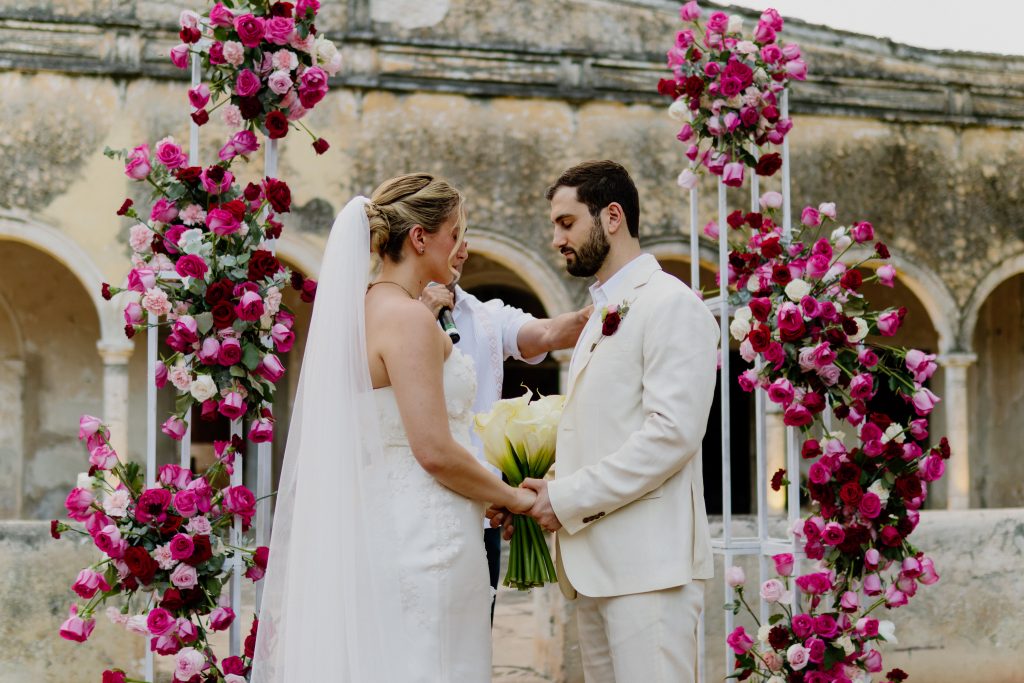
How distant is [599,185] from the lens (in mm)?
3484

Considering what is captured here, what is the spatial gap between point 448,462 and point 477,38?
10.2 metres

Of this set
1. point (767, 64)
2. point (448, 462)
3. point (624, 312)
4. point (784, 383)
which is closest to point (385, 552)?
point (448, 462)

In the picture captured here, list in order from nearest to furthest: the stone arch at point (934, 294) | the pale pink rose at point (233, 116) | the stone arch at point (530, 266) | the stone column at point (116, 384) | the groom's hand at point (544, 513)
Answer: the groom's hand at point (544, 513) → the pale pink rose at point (233, 116) → the stone column at point (116, 384) → the stone arch at point (530, 266) → the stone arch at point (934, 294)

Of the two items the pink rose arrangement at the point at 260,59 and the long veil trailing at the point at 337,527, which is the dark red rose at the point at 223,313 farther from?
the pink rose arrangement at the point at 260,59

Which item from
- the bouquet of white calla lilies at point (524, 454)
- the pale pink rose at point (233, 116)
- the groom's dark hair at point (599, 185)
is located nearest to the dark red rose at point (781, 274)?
the groom's dark hair at point (599, 185)

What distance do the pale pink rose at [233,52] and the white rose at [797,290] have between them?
6.94ft

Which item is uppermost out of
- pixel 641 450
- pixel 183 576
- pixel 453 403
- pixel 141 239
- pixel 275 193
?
pixel 275 193

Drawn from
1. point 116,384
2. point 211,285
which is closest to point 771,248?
point 211,285

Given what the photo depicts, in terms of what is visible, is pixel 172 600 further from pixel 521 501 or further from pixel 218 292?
pixel 521 501

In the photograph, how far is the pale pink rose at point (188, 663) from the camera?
378 centimetres

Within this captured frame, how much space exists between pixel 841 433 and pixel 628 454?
1.36 metres

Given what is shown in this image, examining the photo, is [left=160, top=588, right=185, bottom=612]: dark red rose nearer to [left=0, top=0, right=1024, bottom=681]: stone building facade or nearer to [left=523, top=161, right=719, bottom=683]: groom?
[left=523, top=161, right=719, bottom=683]: groom

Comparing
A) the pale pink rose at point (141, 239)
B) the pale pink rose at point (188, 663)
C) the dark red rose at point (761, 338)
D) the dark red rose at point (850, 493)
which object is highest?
the pale pink rose at point (141, 239)

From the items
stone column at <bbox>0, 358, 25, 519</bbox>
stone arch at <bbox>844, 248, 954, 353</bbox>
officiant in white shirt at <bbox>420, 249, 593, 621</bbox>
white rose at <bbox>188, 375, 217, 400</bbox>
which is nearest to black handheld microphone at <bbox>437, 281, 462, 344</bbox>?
officiant in white shirt at <bbox>420, 249, 593, 621</bbox>
